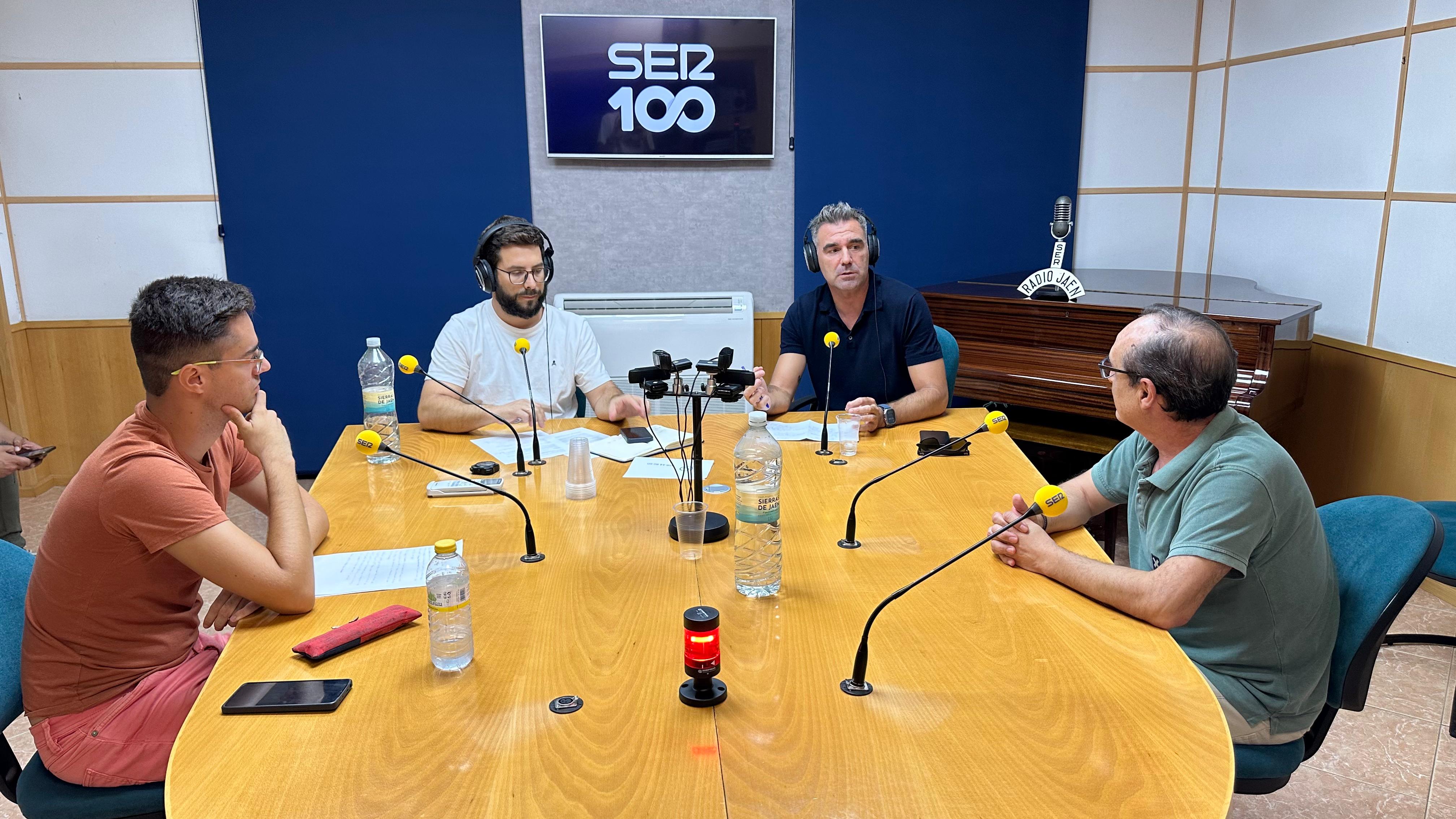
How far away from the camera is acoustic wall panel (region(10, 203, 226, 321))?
14.2 ft

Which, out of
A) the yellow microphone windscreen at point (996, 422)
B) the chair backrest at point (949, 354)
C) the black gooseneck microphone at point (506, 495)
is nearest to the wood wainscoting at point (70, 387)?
the black gooseneck microphone at point (506, 495)

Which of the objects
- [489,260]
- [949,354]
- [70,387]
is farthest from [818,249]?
[70,387]

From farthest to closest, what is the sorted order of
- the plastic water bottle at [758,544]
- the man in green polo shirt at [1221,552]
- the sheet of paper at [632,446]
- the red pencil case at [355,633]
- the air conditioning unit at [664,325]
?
1. the air conditioning unit at [664,325]
2. the sheet of paper at [632,446]
3. the plastic water bottle at [758,544]
4. the man in green polo shirt at [1221,552]
5. the red pencil case at [355,633]

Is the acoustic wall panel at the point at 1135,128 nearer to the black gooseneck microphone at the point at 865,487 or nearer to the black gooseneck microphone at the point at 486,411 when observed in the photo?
the black gooseneck microphone at the point at 865,487

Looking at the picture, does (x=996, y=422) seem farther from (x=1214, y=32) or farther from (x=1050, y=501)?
(x=1214, y=32)

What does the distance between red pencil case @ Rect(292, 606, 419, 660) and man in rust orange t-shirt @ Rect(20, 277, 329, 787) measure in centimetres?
14

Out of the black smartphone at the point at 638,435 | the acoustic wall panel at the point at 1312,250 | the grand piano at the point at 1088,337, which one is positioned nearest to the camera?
the black smartphone at the point at 638,435

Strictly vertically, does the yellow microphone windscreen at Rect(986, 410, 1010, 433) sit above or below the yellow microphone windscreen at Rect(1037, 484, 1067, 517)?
above

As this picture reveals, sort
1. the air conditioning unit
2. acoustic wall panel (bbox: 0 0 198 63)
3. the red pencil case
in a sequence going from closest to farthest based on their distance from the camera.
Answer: the red pencil case, acoustic wall panel (bbox: 0 0 198 63), the air conditioning unit

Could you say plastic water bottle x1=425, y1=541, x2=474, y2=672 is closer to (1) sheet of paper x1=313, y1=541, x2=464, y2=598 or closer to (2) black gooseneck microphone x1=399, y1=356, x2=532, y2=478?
(1) sheet of paper x1=313, y1=541, x2=464, y2=598

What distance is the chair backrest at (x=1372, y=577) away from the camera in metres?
1.61

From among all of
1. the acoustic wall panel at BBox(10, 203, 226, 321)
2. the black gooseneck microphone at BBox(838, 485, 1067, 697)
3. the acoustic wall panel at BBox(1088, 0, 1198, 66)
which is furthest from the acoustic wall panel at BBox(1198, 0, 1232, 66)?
the acoustic wall panel at BBox(10, 203, 226, 321)

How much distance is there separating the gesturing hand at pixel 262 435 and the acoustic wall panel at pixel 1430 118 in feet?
12.3

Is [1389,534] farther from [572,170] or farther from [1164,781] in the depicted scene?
[572,170]
